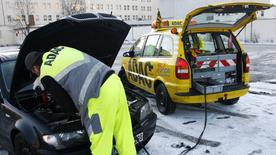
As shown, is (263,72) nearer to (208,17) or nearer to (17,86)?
(208,17)

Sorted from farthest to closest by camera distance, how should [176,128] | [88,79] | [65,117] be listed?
[176,128]
[65,117]
[88,79]

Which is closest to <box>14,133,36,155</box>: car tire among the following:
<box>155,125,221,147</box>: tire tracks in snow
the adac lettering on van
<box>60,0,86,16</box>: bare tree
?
the adac lettering on van

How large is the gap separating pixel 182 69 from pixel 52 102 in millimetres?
2529

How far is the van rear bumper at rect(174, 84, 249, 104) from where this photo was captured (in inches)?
234

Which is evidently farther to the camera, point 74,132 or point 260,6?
point 260,6

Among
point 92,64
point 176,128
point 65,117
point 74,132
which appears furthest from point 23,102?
point 176,128

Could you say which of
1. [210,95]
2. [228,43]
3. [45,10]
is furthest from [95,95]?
[45,10]

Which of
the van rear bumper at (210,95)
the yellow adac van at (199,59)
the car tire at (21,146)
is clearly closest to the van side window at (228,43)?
the yellow adac van at (199,59)

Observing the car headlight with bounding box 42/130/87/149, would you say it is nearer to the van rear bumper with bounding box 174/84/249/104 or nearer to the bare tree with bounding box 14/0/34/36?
the van rear bumper with bounding box 174/84/249/104

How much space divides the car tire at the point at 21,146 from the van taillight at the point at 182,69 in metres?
3.13

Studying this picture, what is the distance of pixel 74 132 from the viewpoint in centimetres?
349

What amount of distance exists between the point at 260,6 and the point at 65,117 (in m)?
4.06

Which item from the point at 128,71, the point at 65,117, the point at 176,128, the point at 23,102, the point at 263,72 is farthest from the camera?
the point at 263,72

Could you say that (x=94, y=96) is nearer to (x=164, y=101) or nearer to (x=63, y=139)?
(x=63, y=139)
